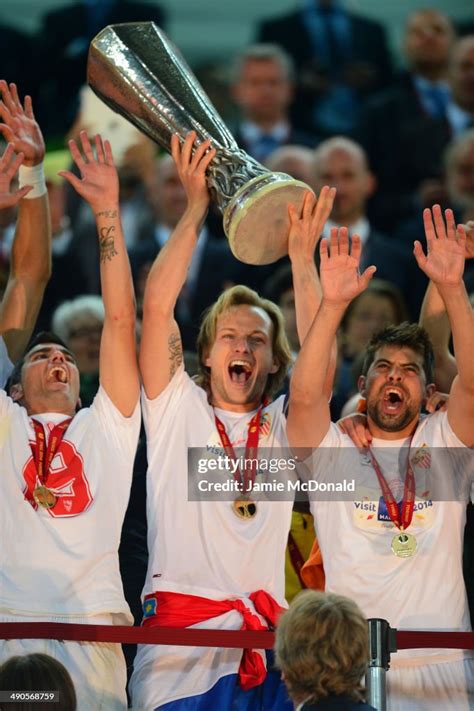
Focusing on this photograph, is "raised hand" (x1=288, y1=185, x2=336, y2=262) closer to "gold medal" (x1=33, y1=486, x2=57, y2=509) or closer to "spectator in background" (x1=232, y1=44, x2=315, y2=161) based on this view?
"gold medal" (x1=33, y1=486, x2=57, y2=509)

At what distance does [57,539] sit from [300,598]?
4.65 ft

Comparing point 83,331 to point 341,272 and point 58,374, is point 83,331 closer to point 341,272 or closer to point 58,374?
point 58,374

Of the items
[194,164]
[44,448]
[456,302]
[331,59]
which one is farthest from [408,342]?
[331,59]

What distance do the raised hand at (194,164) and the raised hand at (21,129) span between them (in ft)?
2.89

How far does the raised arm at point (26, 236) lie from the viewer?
22.0 ft

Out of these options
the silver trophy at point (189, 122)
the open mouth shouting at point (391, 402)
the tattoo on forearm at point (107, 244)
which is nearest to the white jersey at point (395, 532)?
the open mouth shouting at point (391, 402)

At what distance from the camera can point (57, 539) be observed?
5852 millimetres

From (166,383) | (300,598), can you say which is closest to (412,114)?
(166,383)

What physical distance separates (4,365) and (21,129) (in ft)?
3.77

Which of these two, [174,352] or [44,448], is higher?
[174,352]

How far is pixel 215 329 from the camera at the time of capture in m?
6.34

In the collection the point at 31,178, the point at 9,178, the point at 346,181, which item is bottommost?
the point at 9,178

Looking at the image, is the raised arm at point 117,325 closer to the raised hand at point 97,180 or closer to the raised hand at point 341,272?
the raised hand at point 97,180

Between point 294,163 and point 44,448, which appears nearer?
point 44,448
